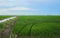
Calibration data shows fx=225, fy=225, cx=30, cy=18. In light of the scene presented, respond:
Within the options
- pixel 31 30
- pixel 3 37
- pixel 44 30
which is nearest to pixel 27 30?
pixel 31 30

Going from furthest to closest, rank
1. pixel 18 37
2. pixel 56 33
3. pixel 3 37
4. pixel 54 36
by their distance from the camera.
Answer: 1. pixel 56 33
2. pixel 54 36
3. pixel 18 37
4. pixel 3 37

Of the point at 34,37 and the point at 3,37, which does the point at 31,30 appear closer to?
the point at 34,37

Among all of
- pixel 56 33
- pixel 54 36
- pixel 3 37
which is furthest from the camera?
pixel 56 33

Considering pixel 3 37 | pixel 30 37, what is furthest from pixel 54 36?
pixel 3 37

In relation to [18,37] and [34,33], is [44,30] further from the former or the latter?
[18,37]

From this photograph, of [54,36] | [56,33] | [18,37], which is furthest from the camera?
[56,33]

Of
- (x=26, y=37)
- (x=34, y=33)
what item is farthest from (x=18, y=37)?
(x=34, y=33)

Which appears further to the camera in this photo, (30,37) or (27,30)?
(27,30)

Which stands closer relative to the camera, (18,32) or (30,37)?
(30,37)

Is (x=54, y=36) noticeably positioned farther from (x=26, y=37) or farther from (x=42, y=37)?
(x=26, y=37)
